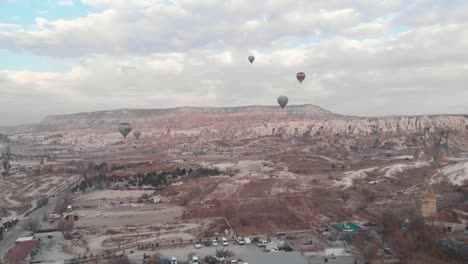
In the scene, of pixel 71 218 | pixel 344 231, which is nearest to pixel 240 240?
pixel 344 231

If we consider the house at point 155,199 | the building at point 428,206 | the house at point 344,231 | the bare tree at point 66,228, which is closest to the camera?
the house at point 344,231

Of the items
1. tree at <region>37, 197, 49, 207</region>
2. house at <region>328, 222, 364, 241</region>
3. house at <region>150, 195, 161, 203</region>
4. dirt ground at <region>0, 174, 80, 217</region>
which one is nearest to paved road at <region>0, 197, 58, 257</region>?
tree at <region>37, 197, 49, 207</region>

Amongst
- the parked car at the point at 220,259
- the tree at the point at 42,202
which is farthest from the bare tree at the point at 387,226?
the tree at the point at 42,202

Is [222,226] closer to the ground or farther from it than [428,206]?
closer to the ground

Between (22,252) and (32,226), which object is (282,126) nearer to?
(32,226)

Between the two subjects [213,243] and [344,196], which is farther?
[344,196]

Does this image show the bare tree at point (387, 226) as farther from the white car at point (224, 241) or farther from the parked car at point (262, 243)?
the white car at point (224, 241)
